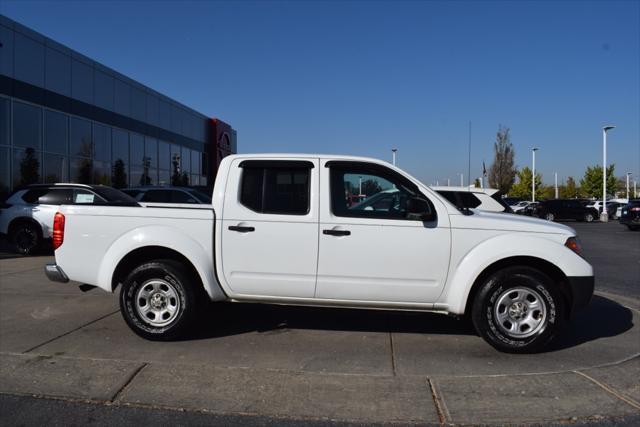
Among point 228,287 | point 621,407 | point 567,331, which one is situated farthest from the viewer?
point 567,331

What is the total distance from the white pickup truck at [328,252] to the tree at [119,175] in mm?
20480

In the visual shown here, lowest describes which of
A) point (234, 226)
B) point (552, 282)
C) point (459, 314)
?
point (459, 314)

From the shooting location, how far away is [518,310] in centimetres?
484

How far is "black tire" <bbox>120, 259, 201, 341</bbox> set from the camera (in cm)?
507

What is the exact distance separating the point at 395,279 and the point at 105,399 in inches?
105

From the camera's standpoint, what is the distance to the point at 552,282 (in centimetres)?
482

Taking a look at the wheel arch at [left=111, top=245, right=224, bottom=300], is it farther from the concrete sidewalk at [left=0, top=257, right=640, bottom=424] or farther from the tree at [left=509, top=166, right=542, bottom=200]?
the tree at [left=509, top=166, right=542, bottom=200]

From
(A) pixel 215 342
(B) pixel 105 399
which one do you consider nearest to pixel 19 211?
(A) pixel 215 342

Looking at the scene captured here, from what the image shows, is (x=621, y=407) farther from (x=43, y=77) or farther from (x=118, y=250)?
Answer: (x=43, y=77)

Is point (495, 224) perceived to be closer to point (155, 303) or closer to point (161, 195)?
point (155, 303)

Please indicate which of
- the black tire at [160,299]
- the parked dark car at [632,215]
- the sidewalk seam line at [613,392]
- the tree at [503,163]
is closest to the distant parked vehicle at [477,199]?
the sidewalk seam line at [613,392]

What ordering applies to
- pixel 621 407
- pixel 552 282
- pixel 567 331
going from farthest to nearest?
pixel 567 331, pixel 552 282, pixel 621 407

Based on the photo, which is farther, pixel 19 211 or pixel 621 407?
pixel 19 211

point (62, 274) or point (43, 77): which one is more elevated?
point (43, 77)
